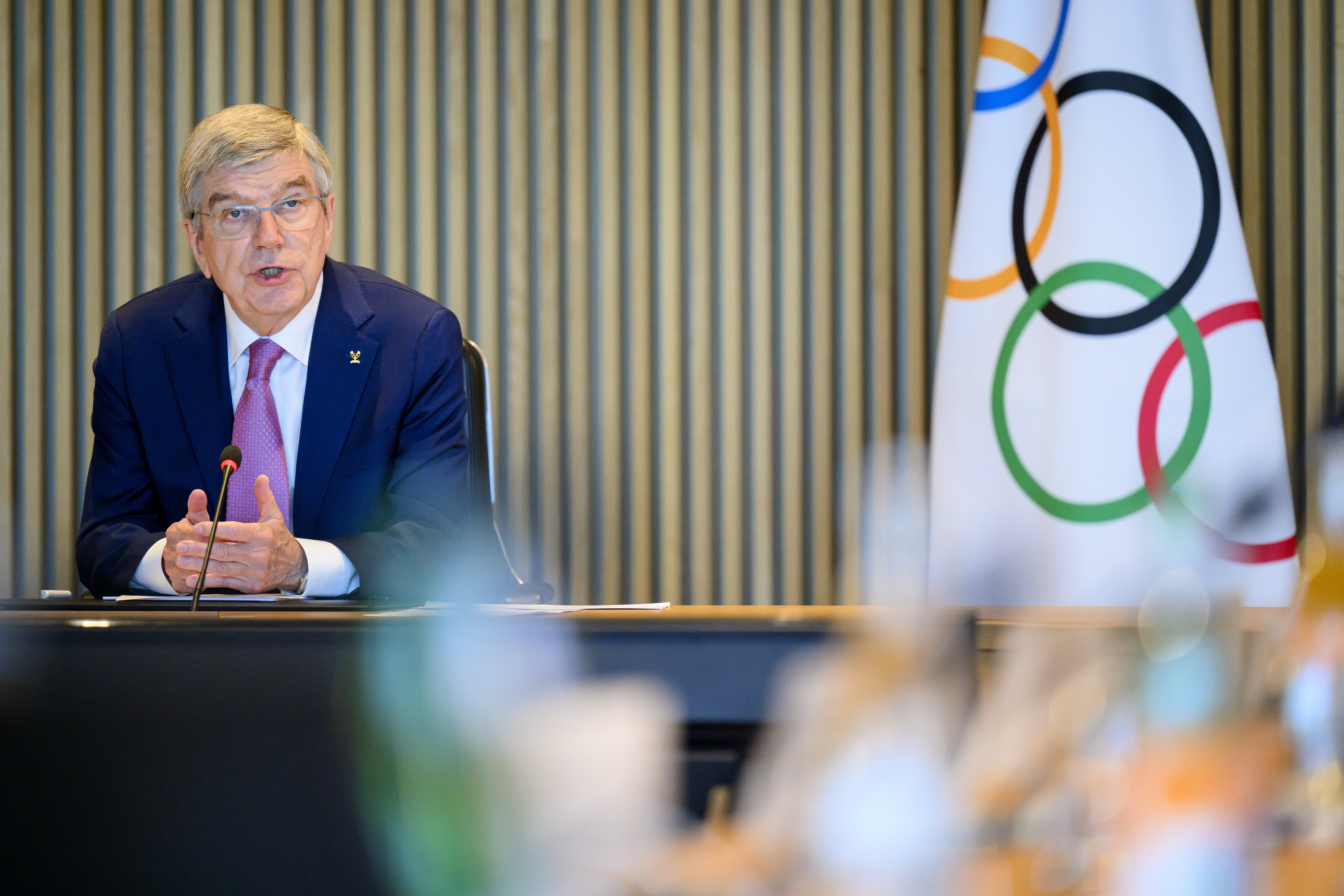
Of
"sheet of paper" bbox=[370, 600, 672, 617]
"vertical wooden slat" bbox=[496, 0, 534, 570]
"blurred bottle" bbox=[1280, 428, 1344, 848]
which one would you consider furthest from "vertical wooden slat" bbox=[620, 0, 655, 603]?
"blurred bottle" bbox=[1280, 428, 1344, 848]

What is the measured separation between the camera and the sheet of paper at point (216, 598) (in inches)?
54.2

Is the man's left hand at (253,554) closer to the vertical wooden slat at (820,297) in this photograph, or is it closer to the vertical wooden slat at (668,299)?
the vertical wooden slat at (668,299)

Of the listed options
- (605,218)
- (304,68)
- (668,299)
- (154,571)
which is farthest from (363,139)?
(154,571)

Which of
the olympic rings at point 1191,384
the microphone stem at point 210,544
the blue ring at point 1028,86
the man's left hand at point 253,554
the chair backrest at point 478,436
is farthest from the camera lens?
the blue ring at point 1028,86

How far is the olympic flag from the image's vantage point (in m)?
2.75

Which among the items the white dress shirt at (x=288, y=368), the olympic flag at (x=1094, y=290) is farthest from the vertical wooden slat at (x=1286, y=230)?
the white dress shirt at (x=288, y=368)

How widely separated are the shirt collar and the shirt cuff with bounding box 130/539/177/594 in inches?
15.4

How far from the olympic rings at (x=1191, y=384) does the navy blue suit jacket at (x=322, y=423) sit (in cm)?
142

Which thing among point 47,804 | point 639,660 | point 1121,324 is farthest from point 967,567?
point 1121,324

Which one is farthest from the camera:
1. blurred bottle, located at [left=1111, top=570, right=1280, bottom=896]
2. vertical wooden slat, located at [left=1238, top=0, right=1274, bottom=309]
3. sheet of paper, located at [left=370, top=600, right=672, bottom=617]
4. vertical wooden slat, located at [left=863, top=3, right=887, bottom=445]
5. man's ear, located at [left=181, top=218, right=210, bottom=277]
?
vertical wooden slat, located at [left=863, top=3, right=887, bottom=445]

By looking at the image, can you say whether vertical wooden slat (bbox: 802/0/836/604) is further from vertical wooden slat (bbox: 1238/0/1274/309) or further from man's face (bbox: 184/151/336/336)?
man's face (bbox: 184/151/336/336)

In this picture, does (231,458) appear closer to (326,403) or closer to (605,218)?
(326,403)

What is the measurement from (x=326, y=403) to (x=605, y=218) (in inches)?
56.3

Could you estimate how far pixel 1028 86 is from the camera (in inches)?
112
